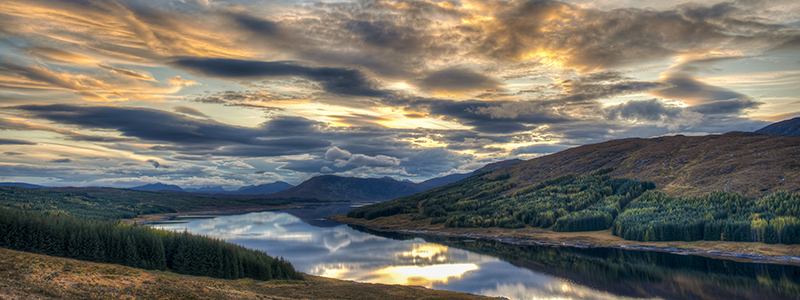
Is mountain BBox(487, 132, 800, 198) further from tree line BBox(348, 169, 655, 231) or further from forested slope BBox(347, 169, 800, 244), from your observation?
tree line BBox(348, 169, 655, 231)

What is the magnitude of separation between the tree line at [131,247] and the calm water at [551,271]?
64.9 ft

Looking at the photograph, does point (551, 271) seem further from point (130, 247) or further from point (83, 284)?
point (83, 284)

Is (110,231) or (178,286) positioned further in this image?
(110,231)

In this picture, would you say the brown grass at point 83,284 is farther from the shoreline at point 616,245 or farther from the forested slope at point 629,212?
the forested slope at point 629,212

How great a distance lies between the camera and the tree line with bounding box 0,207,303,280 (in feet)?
157

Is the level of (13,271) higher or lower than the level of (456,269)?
higher

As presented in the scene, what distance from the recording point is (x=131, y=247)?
5300 centimetres

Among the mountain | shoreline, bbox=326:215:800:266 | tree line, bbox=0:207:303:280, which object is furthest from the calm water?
the mountain

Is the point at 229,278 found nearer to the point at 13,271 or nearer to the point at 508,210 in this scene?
the point at 13,271

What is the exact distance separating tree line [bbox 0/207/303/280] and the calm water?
19767 mm

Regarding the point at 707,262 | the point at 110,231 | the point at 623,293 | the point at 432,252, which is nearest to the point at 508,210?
the point at 432,252

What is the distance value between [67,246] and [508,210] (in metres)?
147

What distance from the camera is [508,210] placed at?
541 feet

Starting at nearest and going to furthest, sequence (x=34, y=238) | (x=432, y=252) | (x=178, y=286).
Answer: (x=178, y=286)
(x=34, y=238)
(x=432, y=252)
